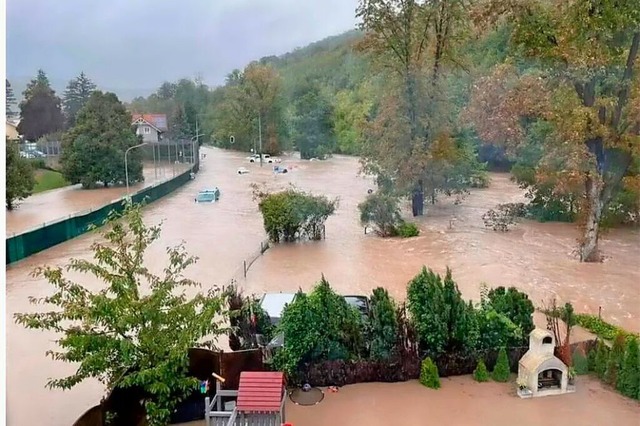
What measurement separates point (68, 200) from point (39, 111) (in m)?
0.41

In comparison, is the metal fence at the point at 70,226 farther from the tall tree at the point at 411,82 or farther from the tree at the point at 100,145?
the tall tree at the point at 411,82

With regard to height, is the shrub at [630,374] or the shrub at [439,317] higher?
the shrub at [439,317]

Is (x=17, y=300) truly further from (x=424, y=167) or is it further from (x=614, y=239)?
(x=614, y=239)

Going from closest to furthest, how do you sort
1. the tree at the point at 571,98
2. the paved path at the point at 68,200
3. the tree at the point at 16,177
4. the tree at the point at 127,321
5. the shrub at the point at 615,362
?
the tree at the point at 16,177, the tree at the point at 127,321, the paved path at the point at 68,200, the shrub at the point at 615,362, the tree at the point at 571,98

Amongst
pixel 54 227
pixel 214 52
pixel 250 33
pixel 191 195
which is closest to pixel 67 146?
pixel 54 227

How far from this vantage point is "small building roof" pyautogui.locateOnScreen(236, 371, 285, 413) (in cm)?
230

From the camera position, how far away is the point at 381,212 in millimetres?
3062

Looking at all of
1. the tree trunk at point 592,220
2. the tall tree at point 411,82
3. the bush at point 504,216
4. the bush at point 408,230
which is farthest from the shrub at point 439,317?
the tree trunk at point 592,220

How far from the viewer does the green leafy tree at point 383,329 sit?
2771mm

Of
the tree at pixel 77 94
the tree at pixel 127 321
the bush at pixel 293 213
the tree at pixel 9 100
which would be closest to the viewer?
the tree at pixel 9 100

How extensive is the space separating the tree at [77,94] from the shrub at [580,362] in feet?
8.01

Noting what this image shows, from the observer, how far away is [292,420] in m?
2.47

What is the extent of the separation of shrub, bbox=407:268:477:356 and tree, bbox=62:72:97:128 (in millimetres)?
1688

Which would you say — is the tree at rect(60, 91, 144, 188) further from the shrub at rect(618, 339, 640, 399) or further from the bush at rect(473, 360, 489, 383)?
the shrub at rect(618, 339, 640, 399)
